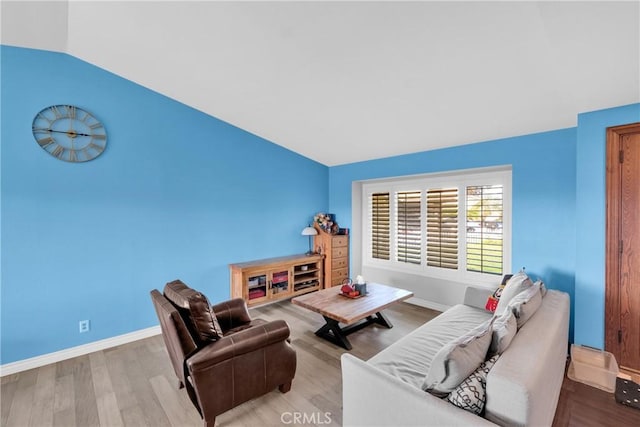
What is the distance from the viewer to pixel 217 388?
1.78 meters

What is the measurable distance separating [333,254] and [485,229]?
7.43 feet

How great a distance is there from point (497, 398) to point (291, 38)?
250 cm

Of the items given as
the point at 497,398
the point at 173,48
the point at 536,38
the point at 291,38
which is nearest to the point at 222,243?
the point at 173,48

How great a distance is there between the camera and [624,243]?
89.4 inches

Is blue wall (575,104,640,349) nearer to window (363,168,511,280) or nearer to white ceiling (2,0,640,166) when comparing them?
white ceiling (2,0,640,166)

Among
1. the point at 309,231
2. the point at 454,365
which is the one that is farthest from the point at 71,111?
the point at 454,365

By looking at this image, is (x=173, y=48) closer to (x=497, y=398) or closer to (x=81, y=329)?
(x=81, y=329)

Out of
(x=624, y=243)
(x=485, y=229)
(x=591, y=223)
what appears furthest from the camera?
(x=485, y=229)

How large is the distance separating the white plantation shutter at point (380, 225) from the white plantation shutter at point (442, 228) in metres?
0.74

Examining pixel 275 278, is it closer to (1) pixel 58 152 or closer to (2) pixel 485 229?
(1) pixel 58 152

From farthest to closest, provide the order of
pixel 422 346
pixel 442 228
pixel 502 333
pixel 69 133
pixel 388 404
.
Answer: pixel 442 228 → pixel 69 133 → pixel 422 346 → pixel 502 333 → pixel 388 404

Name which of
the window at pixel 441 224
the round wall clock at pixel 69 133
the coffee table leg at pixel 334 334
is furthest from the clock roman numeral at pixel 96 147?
the window at pixel 441 224

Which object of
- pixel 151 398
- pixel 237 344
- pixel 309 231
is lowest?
pixel 151 398

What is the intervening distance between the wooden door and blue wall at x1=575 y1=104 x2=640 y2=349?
0.15ft
